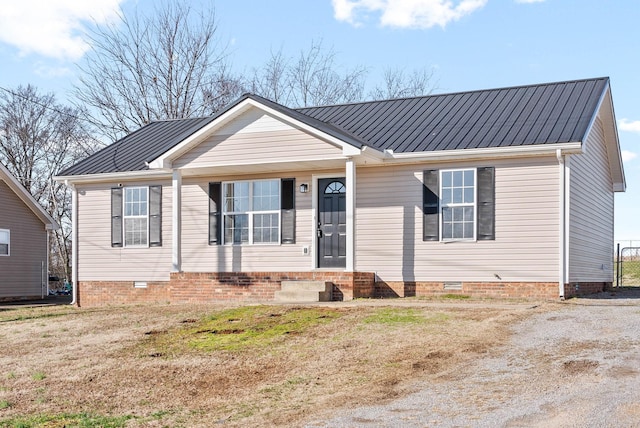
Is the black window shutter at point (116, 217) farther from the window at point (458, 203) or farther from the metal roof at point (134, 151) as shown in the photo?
the window at point (458, 203)

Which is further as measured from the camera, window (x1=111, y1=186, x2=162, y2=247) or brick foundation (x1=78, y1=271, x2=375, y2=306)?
window (x1=111, y1=186, x2=162, y2=247)

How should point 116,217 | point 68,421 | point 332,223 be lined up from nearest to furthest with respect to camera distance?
point 68,421 → point 332,223 → point 116,217

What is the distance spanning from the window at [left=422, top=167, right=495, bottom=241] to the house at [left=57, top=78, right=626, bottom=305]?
24mm

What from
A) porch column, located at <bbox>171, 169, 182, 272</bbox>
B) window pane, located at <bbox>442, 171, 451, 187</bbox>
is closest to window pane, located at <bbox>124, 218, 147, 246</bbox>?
porch column, located at <bbox>171, 169, 182, 272</bbox>

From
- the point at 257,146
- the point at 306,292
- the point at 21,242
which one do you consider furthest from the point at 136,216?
the point at 21,242

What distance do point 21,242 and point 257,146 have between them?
1335cm

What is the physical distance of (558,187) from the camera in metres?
15.4

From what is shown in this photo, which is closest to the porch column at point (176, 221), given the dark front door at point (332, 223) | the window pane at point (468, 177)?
the dark front door at point (332, 223)

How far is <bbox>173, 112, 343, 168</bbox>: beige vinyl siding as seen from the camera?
16.6 m

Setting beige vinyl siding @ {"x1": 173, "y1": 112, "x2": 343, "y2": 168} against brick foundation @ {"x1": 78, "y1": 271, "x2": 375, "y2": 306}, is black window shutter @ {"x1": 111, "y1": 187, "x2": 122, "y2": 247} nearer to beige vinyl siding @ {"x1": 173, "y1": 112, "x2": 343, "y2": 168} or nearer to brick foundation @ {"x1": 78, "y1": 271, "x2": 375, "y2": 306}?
brick foundation @ {"x1": 78, "y1": 271, "x2": 375, "y2": 306}

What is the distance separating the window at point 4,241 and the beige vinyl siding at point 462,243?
14.2 metres

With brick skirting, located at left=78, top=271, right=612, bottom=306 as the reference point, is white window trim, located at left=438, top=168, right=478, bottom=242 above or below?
above

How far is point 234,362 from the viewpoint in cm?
1027

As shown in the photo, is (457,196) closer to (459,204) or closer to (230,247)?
(459,204)
